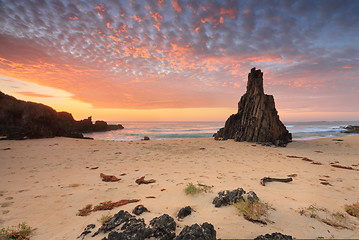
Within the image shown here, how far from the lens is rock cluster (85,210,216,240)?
7.13 feet

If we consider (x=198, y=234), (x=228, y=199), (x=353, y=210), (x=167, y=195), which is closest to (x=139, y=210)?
(x=167, y=195)

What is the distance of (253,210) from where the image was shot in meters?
3.01

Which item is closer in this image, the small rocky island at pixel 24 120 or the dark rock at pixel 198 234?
the dark rock at pixel 198 234

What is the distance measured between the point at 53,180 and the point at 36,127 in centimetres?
1446

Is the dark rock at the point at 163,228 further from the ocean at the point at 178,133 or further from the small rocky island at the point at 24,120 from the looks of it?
the ocean at the point at 178,133

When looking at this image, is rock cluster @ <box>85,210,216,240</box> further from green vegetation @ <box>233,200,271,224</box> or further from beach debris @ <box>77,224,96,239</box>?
green vegetation @ <box>233,200,271,224</box>

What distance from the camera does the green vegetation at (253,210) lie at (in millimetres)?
2845

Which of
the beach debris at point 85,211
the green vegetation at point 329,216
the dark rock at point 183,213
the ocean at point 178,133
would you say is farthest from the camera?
Answer: the ocean at point 178,133

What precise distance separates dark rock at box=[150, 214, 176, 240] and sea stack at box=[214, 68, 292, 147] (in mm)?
14915

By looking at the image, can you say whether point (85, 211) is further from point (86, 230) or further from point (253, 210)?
point (253, 210)

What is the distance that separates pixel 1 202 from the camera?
399 cm

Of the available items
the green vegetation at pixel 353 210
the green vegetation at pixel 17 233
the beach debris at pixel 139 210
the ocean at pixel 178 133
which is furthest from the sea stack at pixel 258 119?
the green vegetation at pixel 17 233

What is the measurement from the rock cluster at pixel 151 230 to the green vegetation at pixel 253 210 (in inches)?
41.6

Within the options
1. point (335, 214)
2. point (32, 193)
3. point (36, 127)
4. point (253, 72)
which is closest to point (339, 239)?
point (335, 214)
